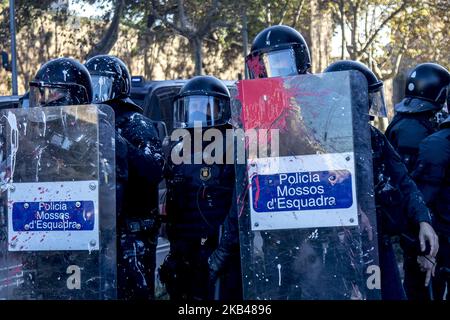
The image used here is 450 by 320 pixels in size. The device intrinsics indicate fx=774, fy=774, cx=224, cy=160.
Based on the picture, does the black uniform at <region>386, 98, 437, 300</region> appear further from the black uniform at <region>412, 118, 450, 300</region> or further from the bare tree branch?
the bare tree branch

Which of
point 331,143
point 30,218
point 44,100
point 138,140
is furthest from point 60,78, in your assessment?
point 331,143

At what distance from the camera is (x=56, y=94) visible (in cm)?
411

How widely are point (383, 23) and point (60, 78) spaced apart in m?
15.6

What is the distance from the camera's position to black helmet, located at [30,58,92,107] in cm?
411

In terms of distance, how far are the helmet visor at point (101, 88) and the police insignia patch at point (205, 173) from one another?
2.33ft

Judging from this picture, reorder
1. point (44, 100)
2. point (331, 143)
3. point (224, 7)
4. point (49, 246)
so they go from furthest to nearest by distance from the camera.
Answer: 1. point (224, 7)
2. point (44, 100)
3. point (49, 246)
4. point (331, 143)

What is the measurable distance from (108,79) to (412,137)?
1.98m

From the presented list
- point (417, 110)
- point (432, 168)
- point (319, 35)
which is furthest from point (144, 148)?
point (319, 35)

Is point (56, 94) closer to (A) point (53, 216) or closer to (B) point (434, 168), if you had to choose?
(A) point (53, 216)

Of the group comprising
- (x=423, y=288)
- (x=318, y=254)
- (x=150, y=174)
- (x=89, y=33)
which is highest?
(x=89, y=33)

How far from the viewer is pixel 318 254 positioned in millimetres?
3082

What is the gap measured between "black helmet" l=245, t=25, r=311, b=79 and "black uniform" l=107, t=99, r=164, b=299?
0.71 meters
